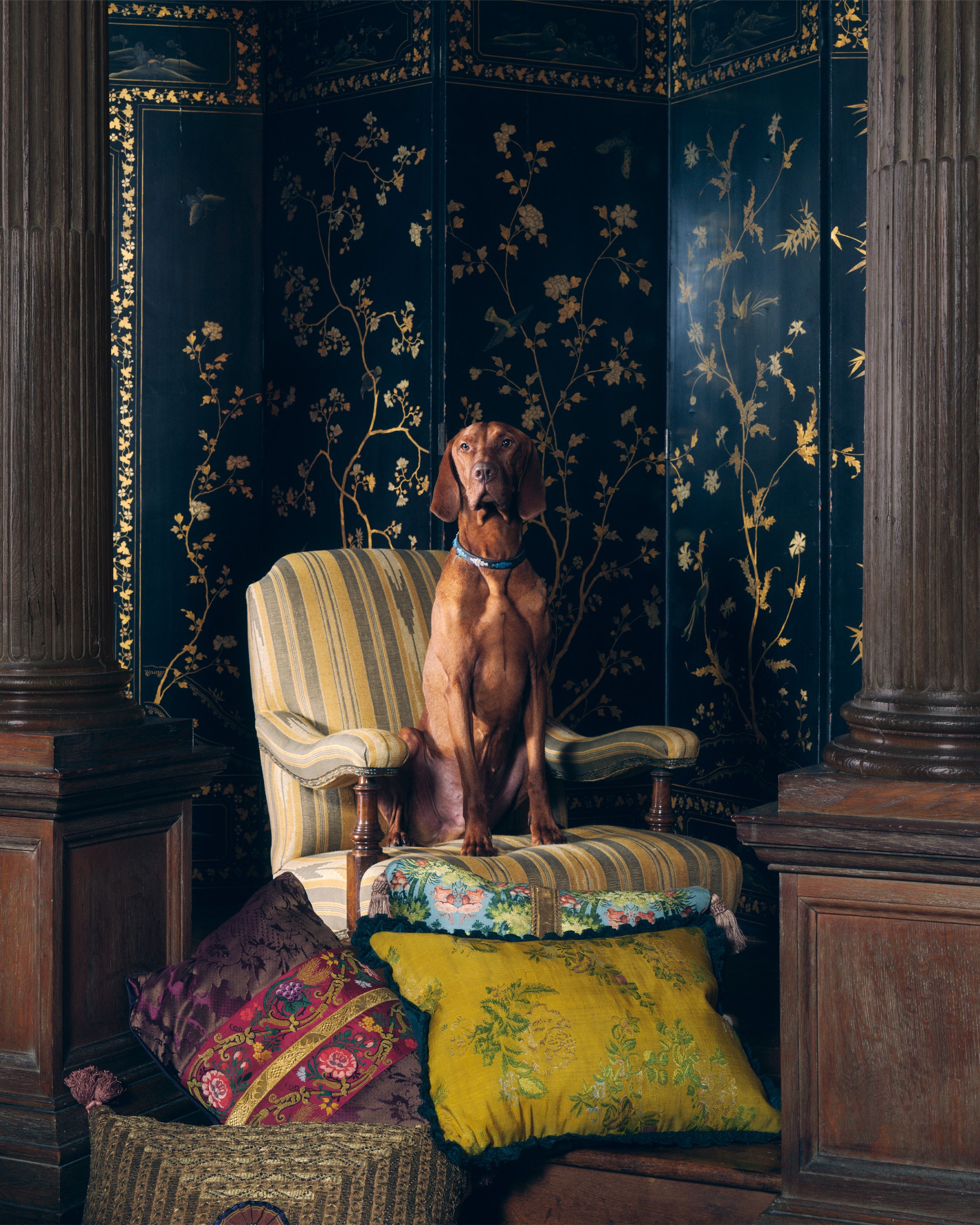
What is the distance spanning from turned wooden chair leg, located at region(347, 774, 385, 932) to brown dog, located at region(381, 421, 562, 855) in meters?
0.21

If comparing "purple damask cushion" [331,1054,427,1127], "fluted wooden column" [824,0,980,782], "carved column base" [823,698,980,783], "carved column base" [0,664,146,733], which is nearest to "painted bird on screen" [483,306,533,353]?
"carved column base" [0,664,146,733]

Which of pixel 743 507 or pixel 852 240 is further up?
pixel 852 240

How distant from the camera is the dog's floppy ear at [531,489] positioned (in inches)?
111

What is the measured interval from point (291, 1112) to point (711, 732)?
2.24 meters

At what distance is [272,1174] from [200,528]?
2.66 metres

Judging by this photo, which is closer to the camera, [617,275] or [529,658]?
[529,658]

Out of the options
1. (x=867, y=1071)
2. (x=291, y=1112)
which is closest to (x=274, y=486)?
(x=291, y=1112)

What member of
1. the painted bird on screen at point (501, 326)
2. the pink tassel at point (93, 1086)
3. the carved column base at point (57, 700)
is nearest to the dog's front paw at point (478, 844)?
the carved column base at point (57, 700)

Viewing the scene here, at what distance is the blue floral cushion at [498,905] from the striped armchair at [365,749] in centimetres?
35

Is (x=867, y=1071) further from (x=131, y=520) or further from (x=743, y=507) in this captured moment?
(x=131, y=520)

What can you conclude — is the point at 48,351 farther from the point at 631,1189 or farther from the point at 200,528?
the point at 200,528

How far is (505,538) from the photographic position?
2781 mm

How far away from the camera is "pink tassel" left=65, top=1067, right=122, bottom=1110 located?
2.00 m

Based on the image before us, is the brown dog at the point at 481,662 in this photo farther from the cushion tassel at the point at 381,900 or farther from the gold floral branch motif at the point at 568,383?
the gold floral branch motif at the point at 568,383
